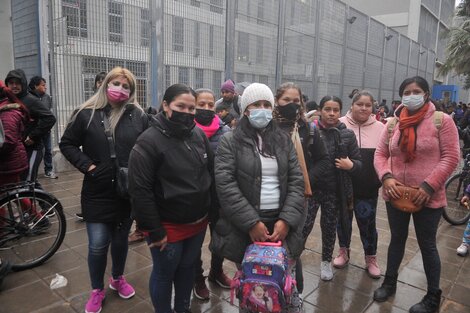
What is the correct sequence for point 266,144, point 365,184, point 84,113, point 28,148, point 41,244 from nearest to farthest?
point 266,144
point 84,113
point 365,184
point 41,244
point 28,148

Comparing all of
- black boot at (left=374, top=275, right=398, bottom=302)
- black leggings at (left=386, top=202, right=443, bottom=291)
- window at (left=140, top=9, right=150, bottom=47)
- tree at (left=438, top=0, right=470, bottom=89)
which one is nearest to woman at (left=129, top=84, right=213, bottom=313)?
black leggings at (left=386, top=202, right=443, bottom=291)

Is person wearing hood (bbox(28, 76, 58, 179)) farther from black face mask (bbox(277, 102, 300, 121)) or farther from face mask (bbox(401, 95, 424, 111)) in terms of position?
face mask (bbox(401, 95, 424, 111))

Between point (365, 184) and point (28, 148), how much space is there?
3.90m

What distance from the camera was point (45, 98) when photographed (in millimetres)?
6605

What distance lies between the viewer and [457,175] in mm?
5965

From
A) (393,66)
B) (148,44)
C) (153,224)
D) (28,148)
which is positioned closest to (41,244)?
(28,148)

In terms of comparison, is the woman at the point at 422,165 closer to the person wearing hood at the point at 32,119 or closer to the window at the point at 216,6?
the person wearing hood at the point at 32,119

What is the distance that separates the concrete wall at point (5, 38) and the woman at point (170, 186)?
7.50 metres

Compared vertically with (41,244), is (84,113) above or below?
above

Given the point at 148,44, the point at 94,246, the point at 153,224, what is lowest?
the point at 94,246

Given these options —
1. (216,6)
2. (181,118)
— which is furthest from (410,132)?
(216,6)

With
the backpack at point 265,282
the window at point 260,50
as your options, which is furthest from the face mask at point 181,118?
the window at point 260,50

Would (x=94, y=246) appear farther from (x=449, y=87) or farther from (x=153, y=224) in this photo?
(x=449, y=87)

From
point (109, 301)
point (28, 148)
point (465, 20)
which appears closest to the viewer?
point (109, 301)
